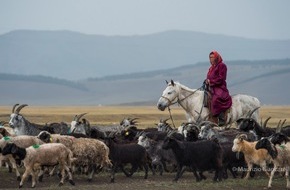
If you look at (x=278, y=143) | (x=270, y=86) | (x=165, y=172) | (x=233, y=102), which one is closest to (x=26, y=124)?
(x=165, y=172)

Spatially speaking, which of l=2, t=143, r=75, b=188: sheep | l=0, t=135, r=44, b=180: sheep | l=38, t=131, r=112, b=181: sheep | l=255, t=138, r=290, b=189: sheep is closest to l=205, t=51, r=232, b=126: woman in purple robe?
l=38, t=131, r=112, b=181: sheep

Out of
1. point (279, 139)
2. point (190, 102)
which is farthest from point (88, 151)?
point (190, 102)

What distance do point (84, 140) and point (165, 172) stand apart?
308cm

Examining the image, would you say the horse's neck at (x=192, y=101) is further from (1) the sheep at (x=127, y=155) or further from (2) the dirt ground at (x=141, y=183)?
(1) the sheep at (x=127, y=155)

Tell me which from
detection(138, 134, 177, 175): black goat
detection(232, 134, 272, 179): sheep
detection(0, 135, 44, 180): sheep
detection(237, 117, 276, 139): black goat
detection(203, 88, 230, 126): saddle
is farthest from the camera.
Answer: detection(203, 88, 230, 126): saddle

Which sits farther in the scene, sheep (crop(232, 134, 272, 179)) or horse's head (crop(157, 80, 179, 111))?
horse's head (crop(157, 80, 179, 111))

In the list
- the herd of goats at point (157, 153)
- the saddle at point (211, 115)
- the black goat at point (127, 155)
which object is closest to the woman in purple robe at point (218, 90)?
the saddle at point (211, 115)

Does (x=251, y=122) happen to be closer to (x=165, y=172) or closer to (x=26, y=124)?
(x=165, y=172)

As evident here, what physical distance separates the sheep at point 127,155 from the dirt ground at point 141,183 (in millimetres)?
275

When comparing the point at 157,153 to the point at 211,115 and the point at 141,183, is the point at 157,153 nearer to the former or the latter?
the point at 211,115

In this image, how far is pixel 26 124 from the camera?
21.7m

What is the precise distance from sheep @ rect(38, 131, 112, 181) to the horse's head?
11.4 feet

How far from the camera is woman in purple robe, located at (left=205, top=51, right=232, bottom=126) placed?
2097 cm

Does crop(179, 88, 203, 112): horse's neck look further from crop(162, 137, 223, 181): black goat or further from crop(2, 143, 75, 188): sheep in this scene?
crop(2, 143, 75, 188): sheep
